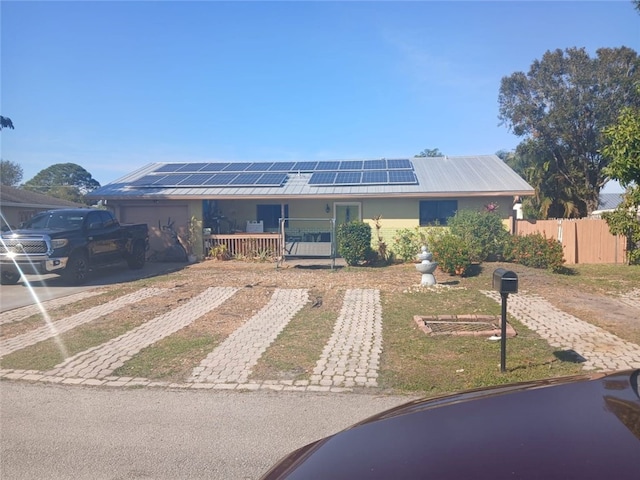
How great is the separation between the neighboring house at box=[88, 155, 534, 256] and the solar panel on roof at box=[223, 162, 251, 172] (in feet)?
1.02

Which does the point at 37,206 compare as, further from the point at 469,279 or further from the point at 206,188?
the point at 469,279

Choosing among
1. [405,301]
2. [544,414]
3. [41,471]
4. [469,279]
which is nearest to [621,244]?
[469,279]

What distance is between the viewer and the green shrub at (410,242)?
15.9 metres

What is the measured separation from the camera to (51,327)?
8219 mm

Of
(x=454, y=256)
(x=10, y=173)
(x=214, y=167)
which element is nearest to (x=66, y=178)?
(x=10, y=173)

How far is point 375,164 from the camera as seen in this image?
21.6 metres

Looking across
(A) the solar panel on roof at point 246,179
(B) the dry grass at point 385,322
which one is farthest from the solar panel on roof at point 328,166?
(B) the dry grass at point 385,322

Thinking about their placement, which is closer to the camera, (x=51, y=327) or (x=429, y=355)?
(x=429, y=355)

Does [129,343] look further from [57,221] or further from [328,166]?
[328,166]

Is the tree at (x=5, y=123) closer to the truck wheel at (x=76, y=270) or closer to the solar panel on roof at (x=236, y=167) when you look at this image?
the truck wheel at (x=76, y=270)

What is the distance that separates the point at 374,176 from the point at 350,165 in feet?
10.4

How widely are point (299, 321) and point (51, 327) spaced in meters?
4.34

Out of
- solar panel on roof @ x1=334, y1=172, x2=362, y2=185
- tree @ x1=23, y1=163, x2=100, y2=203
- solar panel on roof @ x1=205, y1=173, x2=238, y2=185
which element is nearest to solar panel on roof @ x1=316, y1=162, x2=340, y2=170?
solar panel on roof @ x1=334, y1=172, x2=362, y2=185

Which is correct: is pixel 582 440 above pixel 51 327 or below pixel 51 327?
above
